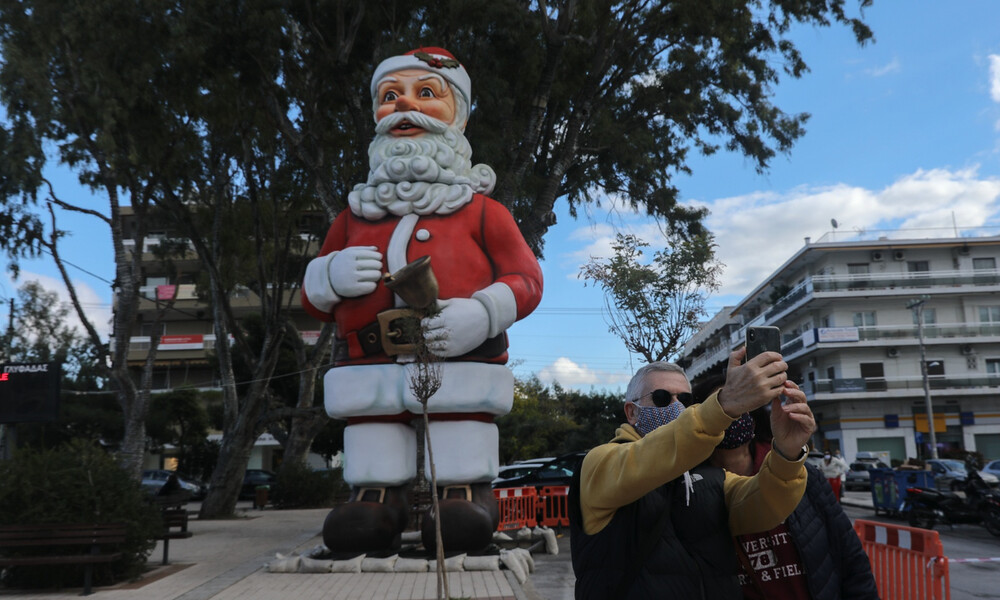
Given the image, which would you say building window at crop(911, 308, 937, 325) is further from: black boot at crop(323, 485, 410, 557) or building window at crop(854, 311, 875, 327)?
black boot at crop(323, 485, 410, 557)

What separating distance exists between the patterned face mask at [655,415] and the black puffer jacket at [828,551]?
2.04 feet

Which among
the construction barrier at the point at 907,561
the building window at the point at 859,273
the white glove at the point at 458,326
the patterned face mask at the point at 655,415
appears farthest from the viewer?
the building window at the point at 859,273

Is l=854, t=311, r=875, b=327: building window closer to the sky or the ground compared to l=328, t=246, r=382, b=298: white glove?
closer to the sky

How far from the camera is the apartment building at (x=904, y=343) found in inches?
1346

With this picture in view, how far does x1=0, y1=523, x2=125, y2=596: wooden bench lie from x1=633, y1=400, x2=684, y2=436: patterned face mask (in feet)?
21.8

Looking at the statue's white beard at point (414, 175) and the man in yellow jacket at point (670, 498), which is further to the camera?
the statue's white beard at point (414, 175)

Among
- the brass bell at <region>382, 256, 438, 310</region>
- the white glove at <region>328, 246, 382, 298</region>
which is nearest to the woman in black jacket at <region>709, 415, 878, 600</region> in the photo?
the brass bell at <region>382, 256, 438, 310</region>

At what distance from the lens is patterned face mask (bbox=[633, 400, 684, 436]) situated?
7.76 feet

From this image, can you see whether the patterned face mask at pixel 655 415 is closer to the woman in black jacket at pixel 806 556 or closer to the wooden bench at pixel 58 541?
the woman in black jacket at pixel 806 556

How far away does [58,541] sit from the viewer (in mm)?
7250

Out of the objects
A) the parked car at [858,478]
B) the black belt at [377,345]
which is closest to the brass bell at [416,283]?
the black belt at [377,345]

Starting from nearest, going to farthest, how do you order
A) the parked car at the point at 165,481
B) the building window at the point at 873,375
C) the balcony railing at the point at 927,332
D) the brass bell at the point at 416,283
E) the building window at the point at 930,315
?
the brass bell at the point at 416,283, the parked car at the point at 165,481, the building window at the point at 873,375, the balcony railing at the point at 927,332, the building window at the point at 930,315

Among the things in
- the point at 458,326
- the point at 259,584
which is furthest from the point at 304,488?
the point at 458,326

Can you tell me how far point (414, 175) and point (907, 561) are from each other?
570 cm
